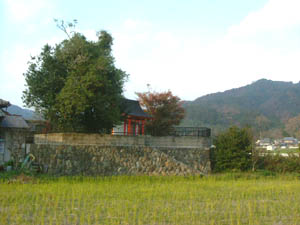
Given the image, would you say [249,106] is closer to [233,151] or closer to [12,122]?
[233,151]

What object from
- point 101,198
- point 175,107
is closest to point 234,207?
point 101,198

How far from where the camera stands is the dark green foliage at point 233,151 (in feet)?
76.3

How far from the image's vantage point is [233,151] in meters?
23.7

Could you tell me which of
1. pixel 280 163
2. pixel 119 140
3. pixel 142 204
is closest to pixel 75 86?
pixel 119 140

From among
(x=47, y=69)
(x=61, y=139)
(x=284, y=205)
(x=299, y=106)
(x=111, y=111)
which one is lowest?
(x=284, y=205)

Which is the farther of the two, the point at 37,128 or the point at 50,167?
the point at 37,128

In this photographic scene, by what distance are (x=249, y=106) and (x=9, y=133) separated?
97.8 m

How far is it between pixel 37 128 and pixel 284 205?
2073cm

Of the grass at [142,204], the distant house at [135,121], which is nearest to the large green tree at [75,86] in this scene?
the grass at [142,204]

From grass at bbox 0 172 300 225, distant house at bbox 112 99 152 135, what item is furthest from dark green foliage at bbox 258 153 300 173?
distant house at bbox 112 99 152 135

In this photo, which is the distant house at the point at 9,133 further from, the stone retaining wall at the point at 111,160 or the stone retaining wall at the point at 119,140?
the stone retaining wall at the point at 111,160

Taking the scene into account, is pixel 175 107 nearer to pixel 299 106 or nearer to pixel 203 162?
pixel 203 162

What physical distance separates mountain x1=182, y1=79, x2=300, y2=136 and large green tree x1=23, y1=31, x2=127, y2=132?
153 feet

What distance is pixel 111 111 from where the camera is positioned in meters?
21.9
